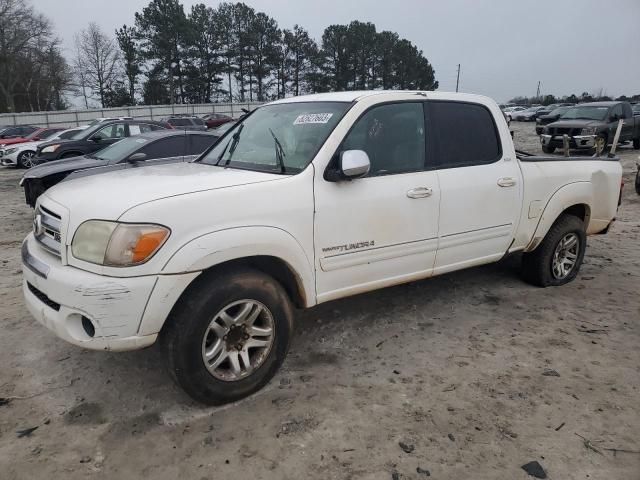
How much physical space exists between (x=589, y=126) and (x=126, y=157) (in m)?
14.2

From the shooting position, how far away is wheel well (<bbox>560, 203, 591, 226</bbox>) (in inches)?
192

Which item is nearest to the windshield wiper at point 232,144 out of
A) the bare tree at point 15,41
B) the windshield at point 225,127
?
the windshield at point 225,127

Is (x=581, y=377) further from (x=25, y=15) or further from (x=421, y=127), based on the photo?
(x=25, y=15)

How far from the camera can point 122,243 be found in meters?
2.49

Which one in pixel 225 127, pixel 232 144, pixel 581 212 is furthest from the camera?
pixel 225 127

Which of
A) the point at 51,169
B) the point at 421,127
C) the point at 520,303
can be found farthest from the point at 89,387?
the point at 51,169

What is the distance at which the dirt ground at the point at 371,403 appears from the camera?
97.7 inches

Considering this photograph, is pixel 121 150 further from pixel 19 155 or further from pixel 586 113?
pixel 586 113

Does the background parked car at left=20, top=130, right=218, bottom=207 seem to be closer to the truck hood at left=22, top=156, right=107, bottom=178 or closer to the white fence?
the truck hood at left=22, top=156, right=107, bottom=178

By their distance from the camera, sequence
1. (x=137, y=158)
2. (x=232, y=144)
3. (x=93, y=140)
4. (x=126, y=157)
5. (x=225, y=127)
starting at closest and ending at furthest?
(x=232, y=144) < (x=225, y=127) < (x=137, y=158) < (x=126, y=157) < (x=93, y=140)

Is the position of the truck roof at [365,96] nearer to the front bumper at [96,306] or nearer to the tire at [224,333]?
the tire at [224,333]

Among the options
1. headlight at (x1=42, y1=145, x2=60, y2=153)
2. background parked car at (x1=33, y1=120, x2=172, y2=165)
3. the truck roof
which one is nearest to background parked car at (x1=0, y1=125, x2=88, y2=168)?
background parked car at (x1=33, y1=120, x2=172, y2=165)

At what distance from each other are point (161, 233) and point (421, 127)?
2.14m

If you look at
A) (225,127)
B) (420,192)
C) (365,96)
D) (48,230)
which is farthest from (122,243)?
(225,127)
